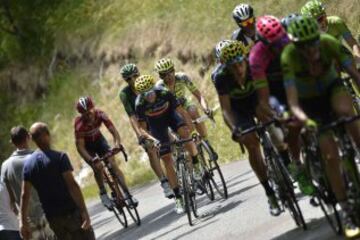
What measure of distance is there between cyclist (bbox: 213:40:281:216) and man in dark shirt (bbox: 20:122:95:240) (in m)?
1.91

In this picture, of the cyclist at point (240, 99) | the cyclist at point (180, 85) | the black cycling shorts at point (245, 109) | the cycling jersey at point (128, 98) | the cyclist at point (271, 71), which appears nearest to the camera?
the cyclist at point (271, 71)

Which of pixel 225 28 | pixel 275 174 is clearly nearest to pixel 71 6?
pixel 225 28

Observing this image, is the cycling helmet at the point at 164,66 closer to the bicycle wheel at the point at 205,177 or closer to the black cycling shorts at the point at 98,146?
the bicycle wheel at the point at 205,177

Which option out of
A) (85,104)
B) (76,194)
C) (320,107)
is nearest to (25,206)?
(76,194)

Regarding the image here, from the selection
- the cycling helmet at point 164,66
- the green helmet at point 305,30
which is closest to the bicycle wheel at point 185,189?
the cycling helmet at point 164,66

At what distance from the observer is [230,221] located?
12727 millimetres

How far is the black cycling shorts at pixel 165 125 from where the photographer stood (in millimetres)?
14211

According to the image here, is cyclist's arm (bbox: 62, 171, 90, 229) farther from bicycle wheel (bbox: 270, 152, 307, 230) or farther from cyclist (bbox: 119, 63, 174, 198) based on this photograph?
cyclist (bbox: 119, 63, 174, 198)

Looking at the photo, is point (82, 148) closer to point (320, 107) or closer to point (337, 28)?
point (337, 28)

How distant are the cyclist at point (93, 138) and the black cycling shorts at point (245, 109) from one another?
4.94m

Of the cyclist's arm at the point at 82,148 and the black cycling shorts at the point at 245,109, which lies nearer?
the black cycling shorts at the point at 245,109

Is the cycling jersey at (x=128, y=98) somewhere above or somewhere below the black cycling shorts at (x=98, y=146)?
above

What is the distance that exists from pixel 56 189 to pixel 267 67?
263cm

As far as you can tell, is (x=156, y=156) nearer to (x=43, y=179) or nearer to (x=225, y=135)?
(x=43, y=179)
